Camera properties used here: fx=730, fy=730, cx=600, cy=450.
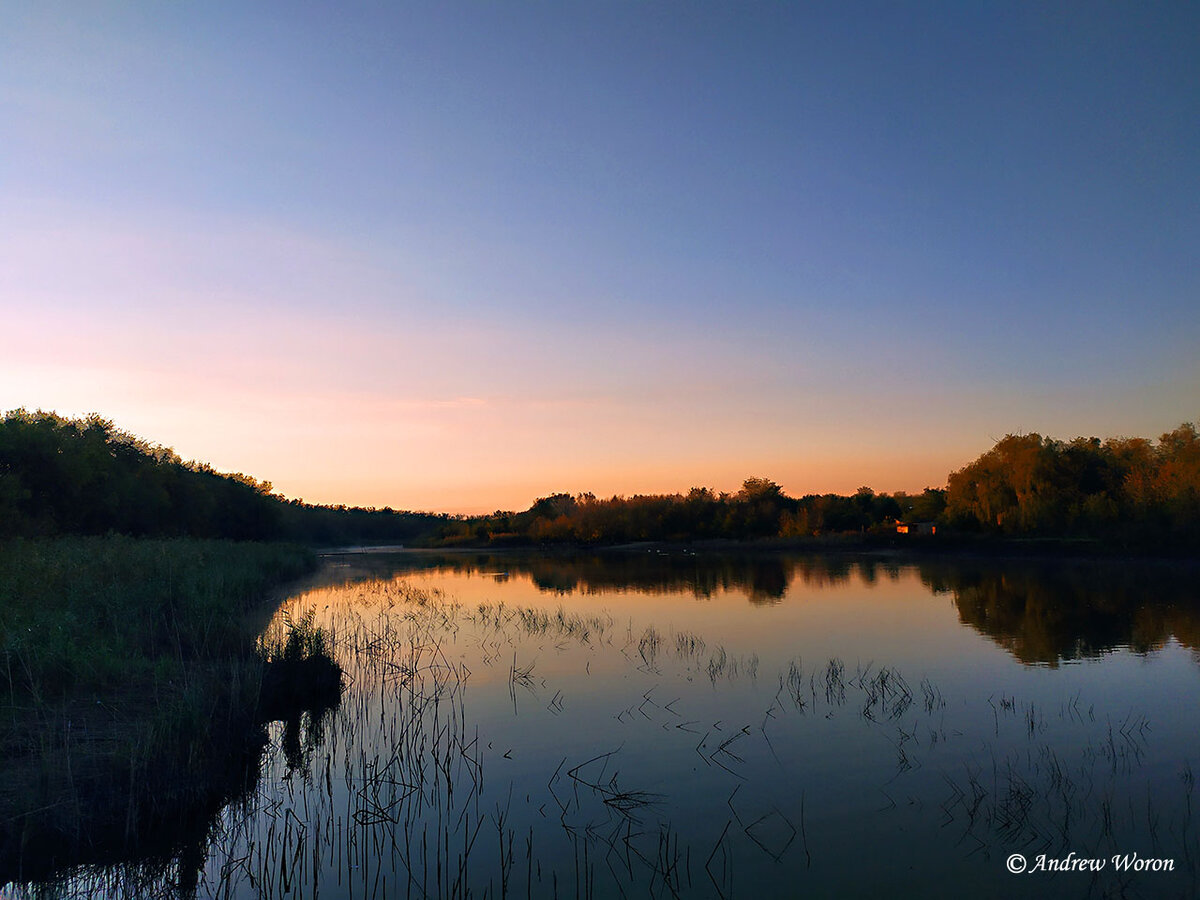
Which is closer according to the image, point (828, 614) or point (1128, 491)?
point (828, 614)

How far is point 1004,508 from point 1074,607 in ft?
109

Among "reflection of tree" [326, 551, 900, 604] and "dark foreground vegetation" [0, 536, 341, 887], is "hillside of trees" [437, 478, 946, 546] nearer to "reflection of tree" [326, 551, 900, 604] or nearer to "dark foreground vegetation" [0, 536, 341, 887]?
"reflection of tree" [326, 551, 900, 604]

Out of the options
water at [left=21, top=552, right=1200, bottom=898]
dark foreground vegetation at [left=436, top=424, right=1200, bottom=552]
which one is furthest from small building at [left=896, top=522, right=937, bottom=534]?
water at [left=21, top=552, right=1200, bottom=898]

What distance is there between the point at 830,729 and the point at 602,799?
12.7ft

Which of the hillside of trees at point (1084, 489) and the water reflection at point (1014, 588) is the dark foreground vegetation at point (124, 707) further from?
the hillside of trees at point (1084, 489)

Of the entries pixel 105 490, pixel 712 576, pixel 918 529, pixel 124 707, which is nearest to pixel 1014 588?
pixel 712 576

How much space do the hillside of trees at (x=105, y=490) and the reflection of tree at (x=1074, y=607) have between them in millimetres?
28744

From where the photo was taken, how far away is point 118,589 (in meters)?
13.8

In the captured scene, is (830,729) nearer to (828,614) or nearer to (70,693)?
(70,693)

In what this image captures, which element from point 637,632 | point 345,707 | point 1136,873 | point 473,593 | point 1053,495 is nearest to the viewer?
point 1136,873

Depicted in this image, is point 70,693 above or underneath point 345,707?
above

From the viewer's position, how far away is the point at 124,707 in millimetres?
8633

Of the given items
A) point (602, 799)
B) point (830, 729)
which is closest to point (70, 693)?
point (602, 799)

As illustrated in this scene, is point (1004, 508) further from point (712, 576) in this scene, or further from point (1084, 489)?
point (712, 576)
